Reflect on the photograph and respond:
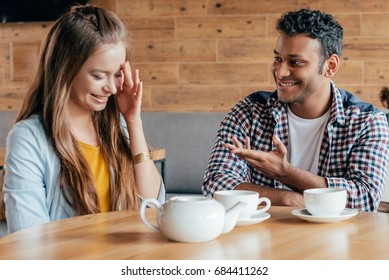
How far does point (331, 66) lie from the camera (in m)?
2.22

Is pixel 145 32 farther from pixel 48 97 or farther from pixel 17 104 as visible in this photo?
pixel 48 97

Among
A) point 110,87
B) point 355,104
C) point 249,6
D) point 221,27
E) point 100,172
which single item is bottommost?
point 100,172

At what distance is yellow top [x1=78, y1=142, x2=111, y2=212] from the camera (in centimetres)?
172

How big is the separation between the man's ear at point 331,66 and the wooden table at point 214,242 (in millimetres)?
960

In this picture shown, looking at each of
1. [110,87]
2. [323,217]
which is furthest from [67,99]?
[323,217]

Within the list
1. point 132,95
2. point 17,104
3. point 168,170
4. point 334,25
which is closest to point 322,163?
point 334,25

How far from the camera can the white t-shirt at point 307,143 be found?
206cm

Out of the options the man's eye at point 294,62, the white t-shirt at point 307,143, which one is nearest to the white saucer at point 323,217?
the white t-shirt at point 307,143

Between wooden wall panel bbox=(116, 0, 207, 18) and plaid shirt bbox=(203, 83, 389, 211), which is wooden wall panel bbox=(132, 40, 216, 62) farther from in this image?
plaid shirt bbox=(203, 83, 389, 211)

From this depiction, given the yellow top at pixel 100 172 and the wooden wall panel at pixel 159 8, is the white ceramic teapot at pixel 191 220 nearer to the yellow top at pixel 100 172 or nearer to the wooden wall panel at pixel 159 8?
the yellow top at pixel 100 172

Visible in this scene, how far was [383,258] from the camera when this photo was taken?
39.8 inches

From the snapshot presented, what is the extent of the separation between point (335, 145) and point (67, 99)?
2.69ft

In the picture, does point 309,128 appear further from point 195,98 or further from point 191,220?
point 195,98

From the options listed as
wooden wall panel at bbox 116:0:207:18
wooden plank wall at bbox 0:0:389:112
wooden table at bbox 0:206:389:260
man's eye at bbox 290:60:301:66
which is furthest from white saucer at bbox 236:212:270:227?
wooden wall panel at bbox 116:0:207:18
